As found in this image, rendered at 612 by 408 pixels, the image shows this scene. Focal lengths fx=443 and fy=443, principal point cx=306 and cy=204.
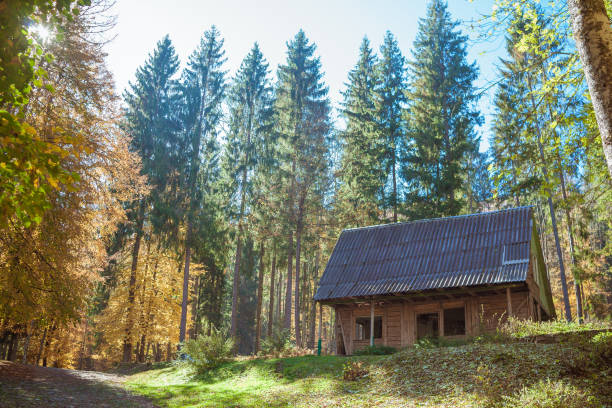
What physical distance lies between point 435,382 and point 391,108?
80.4 ft

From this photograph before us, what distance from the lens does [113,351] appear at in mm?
33156

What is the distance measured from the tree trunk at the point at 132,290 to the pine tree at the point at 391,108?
16516 mm

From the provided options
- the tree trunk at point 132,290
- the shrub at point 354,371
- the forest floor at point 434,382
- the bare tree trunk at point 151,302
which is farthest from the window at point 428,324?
the tree trunk at point 132,290

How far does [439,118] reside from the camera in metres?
30.5

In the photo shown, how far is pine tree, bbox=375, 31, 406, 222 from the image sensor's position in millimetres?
31797

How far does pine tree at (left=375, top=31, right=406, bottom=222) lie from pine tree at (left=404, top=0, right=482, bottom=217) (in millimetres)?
890

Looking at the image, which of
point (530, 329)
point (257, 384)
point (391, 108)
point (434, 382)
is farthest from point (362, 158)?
point (434, 382)

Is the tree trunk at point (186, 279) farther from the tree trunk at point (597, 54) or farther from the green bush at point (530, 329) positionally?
the tree trunk at point (597, 54)

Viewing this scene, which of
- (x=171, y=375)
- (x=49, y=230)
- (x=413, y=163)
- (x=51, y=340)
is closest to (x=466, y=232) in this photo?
(x=413, y=163)

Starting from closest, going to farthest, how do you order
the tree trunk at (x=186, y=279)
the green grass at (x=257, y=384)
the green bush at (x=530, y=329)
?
the green grass at (x=257, y=384), the green bush at (x=530, y=329), the tree trunk at (x=186, y=279)

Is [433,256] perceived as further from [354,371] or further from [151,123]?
[151,123]

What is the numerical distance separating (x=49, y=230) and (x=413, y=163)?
24.5 metres

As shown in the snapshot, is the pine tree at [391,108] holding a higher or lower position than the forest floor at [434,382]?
higher

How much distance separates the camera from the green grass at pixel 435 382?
352 inches
